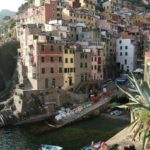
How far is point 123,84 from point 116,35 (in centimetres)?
2575

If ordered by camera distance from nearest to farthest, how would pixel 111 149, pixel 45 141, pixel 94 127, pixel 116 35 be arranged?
1. pixel 111 149
2. pixel 45 141
3. pixel 94 127
4. pixel 116 35

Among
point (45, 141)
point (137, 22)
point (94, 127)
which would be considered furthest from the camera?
point (137, 22)

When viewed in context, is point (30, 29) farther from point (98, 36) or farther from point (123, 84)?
point (123, 84)

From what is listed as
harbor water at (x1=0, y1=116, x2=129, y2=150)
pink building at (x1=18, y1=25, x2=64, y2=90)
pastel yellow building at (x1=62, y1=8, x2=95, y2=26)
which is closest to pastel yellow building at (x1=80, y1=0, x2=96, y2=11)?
pastel yellow building at (x1=62, y1=8, x2=95, y2=26)

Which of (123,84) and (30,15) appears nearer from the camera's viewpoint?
(123,84)

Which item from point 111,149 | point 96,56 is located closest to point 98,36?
point 96,56

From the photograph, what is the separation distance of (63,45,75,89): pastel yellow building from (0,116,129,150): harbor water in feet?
46.1

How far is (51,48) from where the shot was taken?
78250 millimetres

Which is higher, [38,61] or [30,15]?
[30,15]

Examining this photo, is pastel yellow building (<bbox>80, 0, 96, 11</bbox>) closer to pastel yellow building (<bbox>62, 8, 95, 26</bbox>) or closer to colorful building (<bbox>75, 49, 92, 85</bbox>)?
pastel yellow building (<bbox>62, 8, 95, 26</bbox>)

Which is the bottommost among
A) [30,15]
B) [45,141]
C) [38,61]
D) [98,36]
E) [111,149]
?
[45,141]

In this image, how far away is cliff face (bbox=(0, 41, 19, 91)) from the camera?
103 metres

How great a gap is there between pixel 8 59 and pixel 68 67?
29.6 meters

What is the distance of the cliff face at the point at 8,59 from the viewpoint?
103 metres
